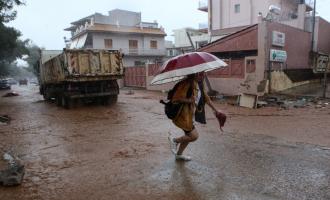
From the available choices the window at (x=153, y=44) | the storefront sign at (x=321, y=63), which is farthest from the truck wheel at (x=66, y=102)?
the window at (x=153, y=44)

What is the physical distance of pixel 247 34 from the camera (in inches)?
680

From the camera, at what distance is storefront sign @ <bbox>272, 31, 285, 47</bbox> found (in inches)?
637

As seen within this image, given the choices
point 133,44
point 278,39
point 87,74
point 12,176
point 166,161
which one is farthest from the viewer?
point 133,44

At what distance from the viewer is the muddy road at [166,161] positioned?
13.5ft

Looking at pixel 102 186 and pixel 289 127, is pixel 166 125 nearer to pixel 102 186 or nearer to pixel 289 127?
pixel 289 127

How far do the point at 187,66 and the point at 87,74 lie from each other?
963 cm

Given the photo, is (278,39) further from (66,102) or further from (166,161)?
(166,161)

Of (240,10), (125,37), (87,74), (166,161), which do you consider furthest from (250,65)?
(125,37)

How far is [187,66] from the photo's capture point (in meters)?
4.52

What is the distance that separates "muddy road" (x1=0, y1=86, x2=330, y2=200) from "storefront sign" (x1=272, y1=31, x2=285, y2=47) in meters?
7.16

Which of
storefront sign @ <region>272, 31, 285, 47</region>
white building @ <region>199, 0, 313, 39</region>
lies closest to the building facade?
white building @ <region>199, 0, 313, 39</region>

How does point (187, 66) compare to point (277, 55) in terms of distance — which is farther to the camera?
point (277, 55)

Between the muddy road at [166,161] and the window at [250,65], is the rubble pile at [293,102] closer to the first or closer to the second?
the window at [250,65]

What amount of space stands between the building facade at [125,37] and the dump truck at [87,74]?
23219 millimetres
